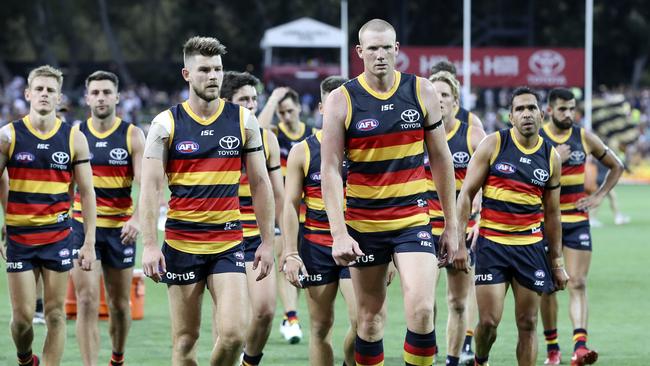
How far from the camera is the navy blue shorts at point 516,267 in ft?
32.0

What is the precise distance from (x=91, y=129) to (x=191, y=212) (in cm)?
272

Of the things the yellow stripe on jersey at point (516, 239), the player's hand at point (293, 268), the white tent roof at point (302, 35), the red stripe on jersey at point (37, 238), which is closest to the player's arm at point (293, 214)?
the player's hand at point (293, 268)

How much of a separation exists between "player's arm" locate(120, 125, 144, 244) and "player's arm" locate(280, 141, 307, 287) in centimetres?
142

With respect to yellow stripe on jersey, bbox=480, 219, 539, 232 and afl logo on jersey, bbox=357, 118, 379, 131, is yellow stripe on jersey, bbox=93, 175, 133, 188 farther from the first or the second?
afl logo on jersey, bbox=357, 118, 379, 131

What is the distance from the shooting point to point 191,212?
8.44m

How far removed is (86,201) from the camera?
32.3 feet

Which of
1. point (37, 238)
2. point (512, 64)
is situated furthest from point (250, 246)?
point (512, 64)

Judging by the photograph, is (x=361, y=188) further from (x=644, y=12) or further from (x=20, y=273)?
(x=644, y=12)

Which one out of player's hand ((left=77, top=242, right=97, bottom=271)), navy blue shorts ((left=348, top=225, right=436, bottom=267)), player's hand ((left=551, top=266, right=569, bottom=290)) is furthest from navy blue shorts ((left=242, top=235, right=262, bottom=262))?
player's hand ((left=551, top=266, right=569, bottom=290))

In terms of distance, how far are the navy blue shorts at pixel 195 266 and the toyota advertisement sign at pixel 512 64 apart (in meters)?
37.8

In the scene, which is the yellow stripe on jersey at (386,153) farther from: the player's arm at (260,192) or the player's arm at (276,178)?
the player's arm at (276,178)

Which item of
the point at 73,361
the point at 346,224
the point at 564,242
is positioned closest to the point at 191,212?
the point at 346,224

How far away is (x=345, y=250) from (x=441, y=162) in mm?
901

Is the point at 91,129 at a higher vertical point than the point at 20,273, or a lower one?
higher
